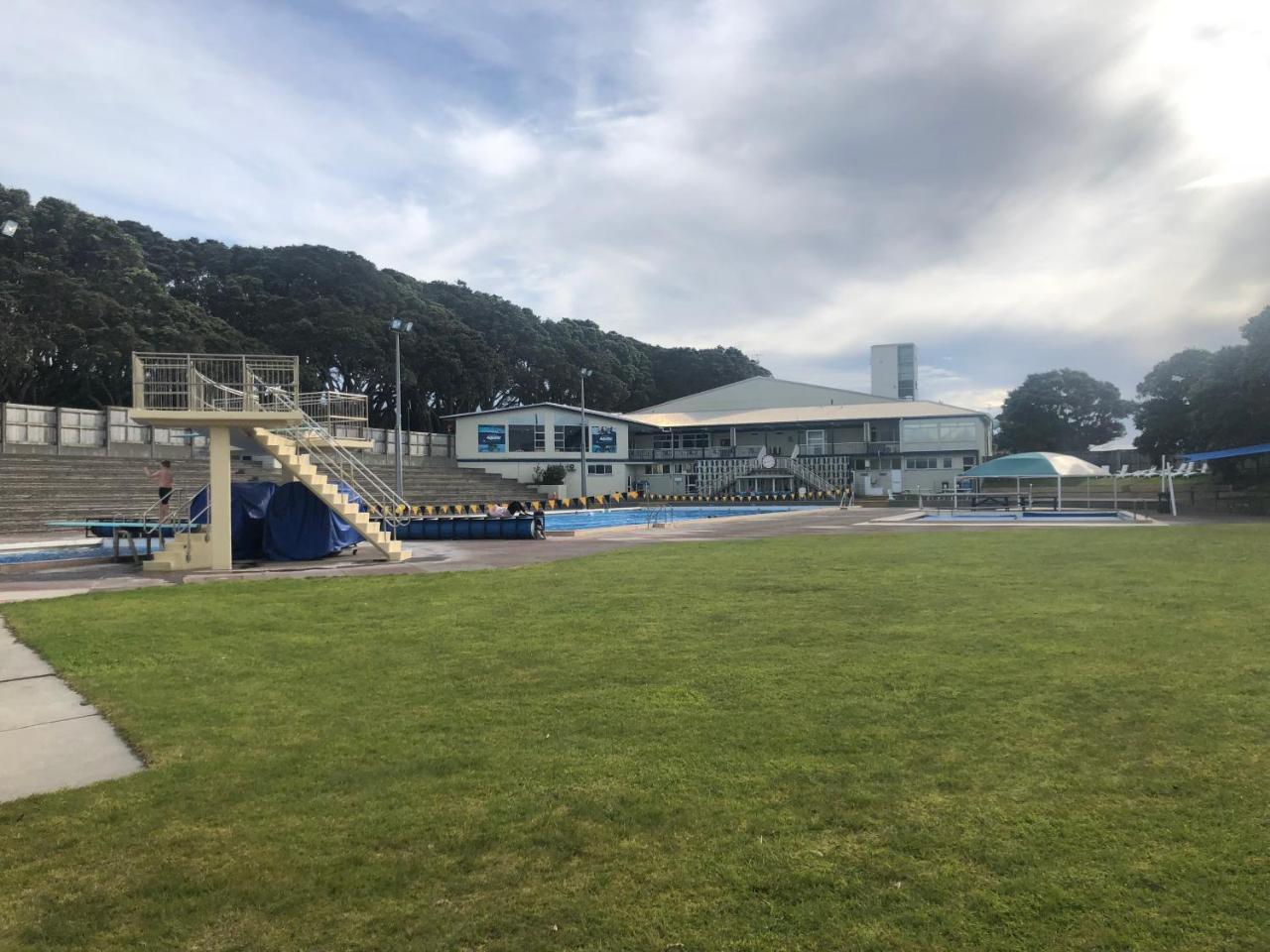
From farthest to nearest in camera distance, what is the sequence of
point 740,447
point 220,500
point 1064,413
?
1. point 1064,413
2. point 740,447
3. point 220,500

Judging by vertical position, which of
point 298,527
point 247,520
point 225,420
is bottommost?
point 298,527

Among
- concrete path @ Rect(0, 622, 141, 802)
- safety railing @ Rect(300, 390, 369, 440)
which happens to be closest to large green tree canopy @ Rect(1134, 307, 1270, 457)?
safety railing @ Rect(300, 390, 369, 440)

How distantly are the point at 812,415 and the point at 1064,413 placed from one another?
99.5ft

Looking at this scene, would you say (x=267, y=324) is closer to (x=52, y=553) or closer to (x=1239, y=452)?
(x=52, y=553)

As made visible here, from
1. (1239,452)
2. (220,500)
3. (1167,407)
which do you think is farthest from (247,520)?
(1167,407)

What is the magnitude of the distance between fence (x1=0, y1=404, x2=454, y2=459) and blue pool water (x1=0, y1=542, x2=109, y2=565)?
12.1 metres

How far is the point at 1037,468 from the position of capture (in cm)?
3180

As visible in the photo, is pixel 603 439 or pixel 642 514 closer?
pixel 642 514

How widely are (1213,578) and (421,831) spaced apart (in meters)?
12.5

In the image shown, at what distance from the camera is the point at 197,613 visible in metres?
10.1

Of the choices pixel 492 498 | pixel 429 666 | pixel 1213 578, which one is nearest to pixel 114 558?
pixel 429 666

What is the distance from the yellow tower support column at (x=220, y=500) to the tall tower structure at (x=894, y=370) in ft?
243

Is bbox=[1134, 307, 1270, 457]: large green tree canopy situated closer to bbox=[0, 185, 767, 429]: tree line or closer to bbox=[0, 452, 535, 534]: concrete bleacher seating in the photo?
bbox=[0, 452, 535, 534]: concrete bleacher seating

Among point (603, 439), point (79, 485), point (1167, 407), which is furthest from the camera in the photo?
point (603, 439)
